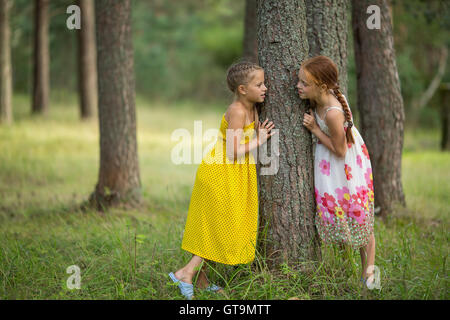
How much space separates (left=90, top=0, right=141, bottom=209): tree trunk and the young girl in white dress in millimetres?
3071

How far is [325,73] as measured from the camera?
3105 mm

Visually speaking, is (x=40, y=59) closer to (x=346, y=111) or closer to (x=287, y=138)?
(x=287, y=138)

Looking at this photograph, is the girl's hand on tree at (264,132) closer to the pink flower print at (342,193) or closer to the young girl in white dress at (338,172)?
the young girl in white dress at (338,172)

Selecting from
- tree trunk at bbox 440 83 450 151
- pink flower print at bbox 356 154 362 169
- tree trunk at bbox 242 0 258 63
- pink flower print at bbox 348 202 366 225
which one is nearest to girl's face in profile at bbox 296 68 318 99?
A: pink flower print at bbox 356 154 362 169

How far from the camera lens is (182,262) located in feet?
11.7

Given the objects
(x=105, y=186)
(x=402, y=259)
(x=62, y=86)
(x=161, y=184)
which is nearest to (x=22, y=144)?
(x=161, y=184)

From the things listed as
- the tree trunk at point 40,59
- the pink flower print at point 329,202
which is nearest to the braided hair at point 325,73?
the pink flower print at point 329,202

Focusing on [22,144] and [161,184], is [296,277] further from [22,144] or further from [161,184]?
[22,144]

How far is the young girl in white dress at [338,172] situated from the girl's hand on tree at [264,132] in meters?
0.26

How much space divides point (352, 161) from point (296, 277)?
0.95 metres

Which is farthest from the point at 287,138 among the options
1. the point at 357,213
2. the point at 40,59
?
the point at 40,59

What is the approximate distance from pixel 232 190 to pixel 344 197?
2.71 ft

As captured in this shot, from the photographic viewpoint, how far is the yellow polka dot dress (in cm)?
321
